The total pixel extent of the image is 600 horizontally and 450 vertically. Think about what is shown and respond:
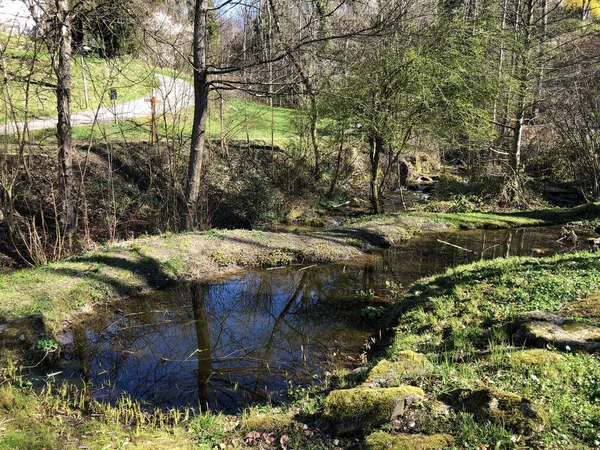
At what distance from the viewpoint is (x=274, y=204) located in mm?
15023

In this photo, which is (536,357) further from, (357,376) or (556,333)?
(357,376)

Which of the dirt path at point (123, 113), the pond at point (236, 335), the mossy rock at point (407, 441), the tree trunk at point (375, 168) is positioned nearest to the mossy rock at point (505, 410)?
the mossy rock at point (407, 441)

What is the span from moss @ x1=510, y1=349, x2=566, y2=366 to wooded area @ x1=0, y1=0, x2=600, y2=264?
620 cm

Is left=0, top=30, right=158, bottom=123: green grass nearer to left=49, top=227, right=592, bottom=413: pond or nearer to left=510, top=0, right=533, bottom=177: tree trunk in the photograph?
left=49, top=227, right=592, bottom=413: pond

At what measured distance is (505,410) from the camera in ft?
10.6

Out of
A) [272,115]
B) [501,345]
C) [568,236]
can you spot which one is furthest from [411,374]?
[272,115]

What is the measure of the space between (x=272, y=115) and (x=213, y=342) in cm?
1070

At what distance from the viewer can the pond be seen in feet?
17.2

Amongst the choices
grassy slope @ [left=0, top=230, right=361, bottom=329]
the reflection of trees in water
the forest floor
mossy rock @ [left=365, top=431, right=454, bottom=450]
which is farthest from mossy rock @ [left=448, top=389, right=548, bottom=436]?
grassy slope @ [left=0, top=230, right=361, bottom=329]

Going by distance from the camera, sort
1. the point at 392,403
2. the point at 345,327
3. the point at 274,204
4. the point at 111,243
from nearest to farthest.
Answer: the point at 392,403, the point at 345,327, the point at 111,243, the point at 274,204

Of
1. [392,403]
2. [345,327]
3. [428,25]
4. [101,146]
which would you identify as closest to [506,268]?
[345,327]

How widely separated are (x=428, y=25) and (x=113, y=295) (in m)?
11.1

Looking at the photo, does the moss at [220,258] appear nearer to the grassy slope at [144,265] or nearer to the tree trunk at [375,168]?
the grassy slope at [144,265]

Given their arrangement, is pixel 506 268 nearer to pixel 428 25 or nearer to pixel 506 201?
pixel 428 25
